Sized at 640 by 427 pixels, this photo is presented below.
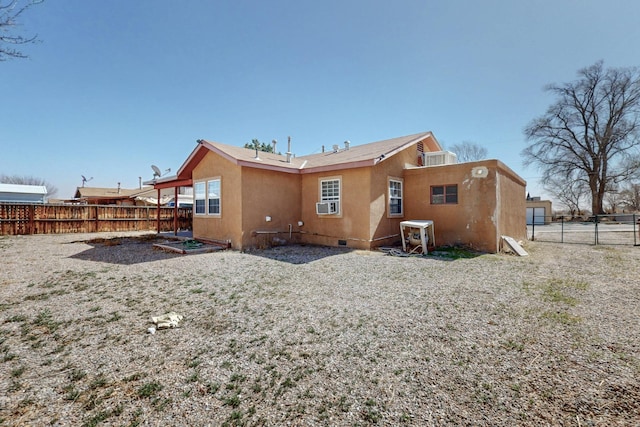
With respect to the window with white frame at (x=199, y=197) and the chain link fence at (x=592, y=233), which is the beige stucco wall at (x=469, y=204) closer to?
the chain link fence at (x=592, y=233)

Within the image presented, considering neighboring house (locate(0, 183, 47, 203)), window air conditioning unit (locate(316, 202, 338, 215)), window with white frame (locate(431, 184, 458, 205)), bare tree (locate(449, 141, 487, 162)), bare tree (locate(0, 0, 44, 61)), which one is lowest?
window air conditioning unit (locate(316, 202, 338, 215))

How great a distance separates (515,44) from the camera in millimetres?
11969

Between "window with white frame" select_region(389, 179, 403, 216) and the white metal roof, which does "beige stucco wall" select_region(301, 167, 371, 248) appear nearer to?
"window with white frame" select_region(389, 179, 403, 216)

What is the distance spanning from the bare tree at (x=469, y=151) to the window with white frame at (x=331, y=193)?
39.8m

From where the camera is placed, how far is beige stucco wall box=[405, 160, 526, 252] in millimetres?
9031

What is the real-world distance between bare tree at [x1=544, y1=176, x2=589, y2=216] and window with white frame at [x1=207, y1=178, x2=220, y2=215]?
38.9 metres

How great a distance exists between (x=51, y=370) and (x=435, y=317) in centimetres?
435

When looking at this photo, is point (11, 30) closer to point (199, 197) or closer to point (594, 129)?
point (199, 197)

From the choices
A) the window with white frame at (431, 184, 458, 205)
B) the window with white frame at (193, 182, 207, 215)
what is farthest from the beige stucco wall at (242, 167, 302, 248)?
the window with white frame at (431, 184, 458, 205)

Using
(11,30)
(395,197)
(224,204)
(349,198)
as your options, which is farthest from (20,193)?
(395,197)

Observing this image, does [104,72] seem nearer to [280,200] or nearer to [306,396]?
[280,200]

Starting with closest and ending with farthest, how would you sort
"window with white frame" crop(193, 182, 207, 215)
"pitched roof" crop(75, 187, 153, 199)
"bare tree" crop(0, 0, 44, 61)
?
1. "bare tree" crop(0, 0, 44, 61)
2. "window with white frame" crop(193, 182, 207, 215)
3. "pitched roof" crop(75, 187, 153, 199)

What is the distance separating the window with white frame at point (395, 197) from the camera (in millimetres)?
10367

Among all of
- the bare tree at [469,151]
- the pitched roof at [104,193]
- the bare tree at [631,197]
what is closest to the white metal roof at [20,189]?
the pitched roof at [104,193]
